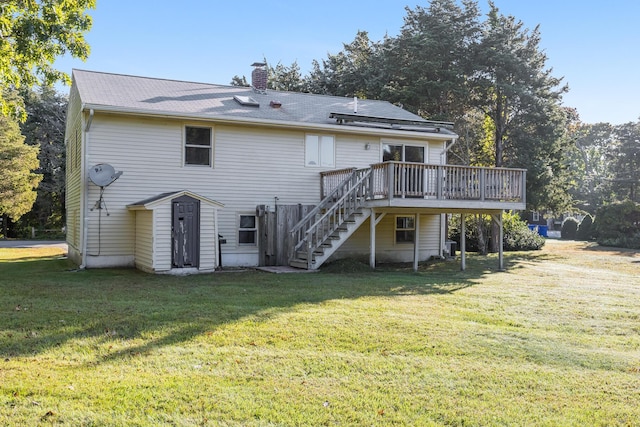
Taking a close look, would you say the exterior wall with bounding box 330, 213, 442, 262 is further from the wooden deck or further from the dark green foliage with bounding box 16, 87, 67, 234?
the dark green foliage with bounding box 16, 87, 67, 234

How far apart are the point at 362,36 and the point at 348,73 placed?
8.94m

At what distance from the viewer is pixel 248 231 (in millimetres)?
15914

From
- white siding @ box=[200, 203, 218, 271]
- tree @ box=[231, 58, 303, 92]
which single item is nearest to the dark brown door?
white siding @ box=[200, 203, 218, 271]

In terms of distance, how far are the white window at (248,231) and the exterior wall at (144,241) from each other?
2840mm

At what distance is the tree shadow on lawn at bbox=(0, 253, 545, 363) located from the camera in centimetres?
652

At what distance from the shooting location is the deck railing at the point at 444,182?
14203 millimetres

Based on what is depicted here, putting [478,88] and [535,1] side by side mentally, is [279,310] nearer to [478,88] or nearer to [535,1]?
Answer: [535,1]

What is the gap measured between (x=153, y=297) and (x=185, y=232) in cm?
409

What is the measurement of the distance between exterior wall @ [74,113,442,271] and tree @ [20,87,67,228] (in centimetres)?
2480

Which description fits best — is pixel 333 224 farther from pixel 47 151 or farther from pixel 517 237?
pixel 47 151

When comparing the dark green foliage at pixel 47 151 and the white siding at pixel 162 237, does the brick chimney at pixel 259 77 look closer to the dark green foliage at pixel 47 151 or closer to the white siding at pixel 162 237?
the white siding at pixel 162 237

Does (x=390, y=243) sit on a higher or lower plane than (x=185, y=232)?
lower

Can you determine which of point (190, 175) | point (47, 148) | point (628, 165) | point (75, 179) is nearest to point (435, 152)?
point (190, 175)

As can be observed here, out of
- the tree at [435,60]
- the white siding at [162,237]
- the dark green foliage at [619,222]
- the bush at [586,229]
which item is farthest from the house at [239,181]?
the bush at [586,229]
